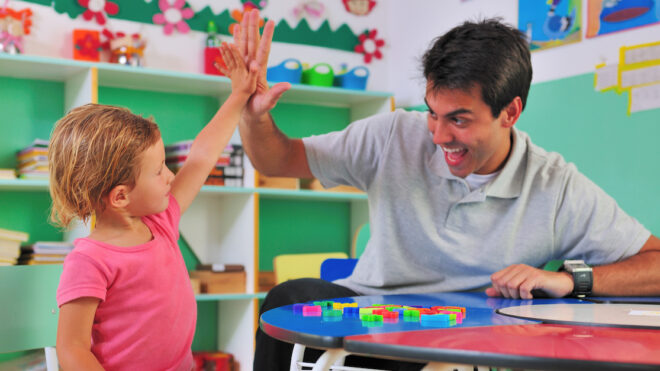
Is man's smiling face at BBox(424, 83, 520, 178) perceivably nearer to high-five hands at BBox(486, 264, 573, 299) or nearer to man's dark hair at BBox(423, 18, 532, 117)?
man's dark hair at BBox(423, 18, 532, 117)

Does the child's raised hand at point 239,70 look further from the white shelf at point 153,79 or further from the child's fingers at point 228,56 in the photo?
the white shelf at point 153,79

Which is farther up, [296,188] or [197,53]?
[197,53]

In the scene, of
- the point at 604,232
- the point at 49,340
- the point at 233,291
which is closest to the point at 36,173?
the point at 233,291

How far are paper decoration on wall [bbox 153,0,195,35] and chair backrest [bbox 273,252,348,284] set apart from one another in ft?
4.10

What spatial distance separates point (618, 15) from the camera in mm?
2713

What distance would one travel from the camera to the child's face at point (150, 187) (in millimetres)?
1326

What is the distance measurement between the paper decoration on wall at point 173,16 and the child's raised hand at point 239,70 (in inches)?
78.3

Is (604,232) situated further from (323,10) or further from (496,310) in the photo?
(323,10)

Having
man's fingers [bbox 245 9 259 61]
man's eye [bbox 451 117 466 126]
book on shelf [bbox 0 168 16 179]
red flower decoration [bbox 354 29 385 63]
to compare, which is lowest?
book on shelf [bbox 0 168 16 179]

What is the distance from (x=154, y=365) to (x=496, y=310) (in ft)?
2.06

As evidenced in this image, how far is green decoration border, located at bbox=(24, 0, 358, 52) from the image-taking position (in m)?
3.34

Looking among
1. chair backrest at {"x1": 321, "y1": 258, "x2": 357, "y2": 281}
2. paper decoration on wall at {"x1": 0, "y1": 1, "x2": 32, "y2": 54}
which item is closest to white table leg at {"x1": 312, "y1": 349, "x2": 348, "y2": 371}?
chair backrest at {"x1": 321, "y1": 258, "x2": 357, "y2": 281}

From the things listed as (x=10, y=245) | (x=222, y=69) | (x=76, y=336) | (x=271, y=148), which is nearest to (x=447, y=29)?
(x=271, y=148)

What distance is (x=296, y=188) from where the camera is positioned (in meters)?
3.60
